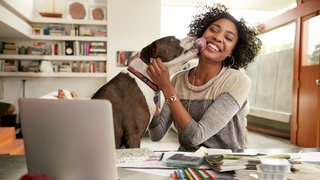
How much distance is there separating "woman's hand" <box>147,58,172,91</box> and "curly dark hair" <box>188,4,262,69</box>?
54 cm

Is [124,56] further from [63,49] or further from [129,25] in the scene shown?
[63,49]

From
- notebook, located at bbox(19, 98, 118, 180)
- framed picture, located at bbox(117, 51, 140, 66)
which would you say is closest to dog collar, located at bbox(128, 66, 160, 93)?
notebook, located at bbox(19, 98, 118, 180)

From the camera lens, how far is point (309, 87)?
5148mm

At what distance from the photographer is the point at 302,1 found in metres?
5.39

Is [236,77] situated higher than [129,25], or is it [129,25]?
[129,25]

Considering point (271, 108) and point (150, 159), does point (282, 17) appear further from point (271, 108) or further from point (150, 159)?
point (150, 159)

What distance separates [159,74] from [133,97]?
0.16 meters

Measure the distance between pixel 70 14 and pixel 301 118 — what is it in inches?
185

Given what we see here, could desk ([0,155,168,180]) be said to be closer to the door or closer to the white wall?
the door

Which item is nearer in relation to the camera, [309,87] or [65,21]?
[309,87]

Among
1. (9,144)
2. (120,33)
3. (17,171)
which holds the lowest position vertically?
(9,144)

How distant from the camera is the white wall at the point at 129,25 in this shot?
6.27 meters

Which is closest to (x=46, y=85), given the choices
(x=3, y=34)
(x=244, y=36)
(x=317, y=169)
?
(x=3, y=34)

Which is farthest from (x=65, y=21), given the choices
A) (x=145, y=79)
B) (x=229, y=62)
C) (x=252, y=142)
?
(x=145, y=79)
